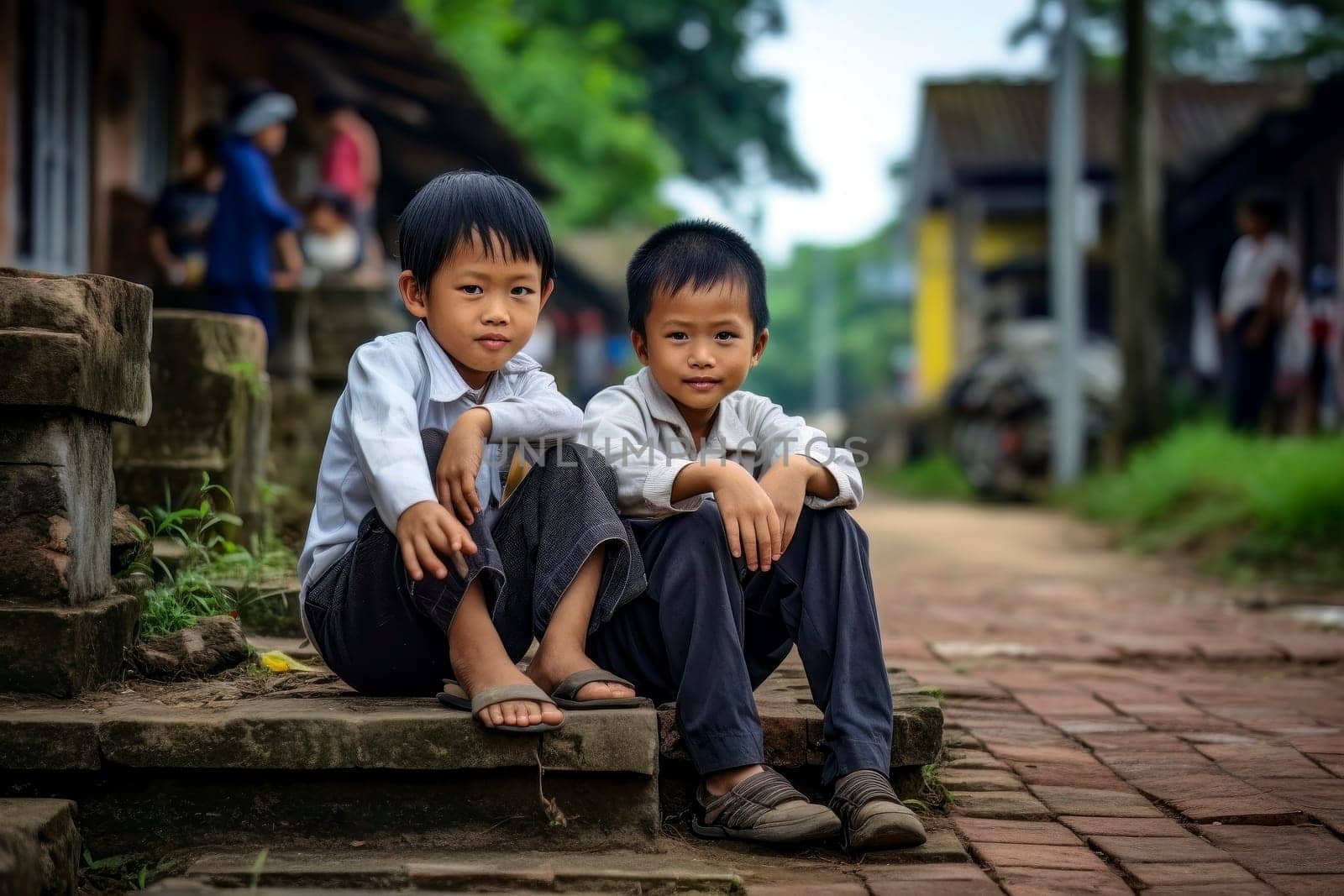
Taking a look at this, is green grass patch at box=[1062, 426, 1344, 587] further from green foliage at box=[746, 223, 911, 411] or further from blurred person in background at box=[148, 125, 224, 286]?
green foliage at box=[746, 223, 911, 411]

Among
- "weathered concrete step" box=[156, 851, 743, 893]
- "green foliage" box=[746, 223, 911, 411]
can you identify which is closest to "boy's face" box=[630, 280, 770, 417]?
"weathered concrete step" box=[156, 851, 743, 893]

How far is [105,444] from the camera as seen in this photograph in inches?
110

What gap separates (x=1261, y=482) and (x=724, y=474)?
6.23 metres

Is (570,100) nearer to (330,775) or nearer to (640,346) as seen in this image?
(640,346)

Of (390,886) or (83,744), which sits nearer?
(390,886)

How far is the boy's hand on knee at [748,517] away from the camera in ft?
8.41

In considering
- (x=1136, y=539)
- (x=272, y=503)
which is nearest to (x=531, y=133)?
(x=1136, y=539)

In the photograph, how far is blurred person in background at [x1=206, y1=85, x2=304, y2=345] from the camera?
21.1ft

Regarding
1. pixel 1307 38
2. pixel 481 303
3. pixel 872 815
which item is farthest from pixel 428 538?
pixel 1307 38

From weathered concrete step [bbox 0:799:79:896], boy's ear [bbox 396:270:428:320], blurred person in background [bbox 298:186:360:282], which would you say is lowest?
weathered concrete step [bbox 0:799:79:896]

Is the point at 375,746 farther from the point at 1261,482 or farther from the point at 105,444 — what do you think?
the point at 1261,482

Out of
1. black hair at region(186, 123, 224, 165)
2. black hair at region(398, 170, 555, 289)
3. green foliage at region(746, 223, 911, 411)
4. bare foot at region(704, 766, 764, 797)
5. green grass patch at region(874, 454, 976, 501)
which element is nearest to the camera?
bare foot at region(704, 766, 764, 797)

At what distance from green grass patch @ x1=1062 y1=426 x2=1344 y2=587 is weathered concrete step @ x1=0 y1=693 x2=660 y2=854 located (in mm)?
5318

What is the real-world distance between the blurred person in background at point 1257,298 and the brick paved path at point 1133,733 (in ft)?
14.7
